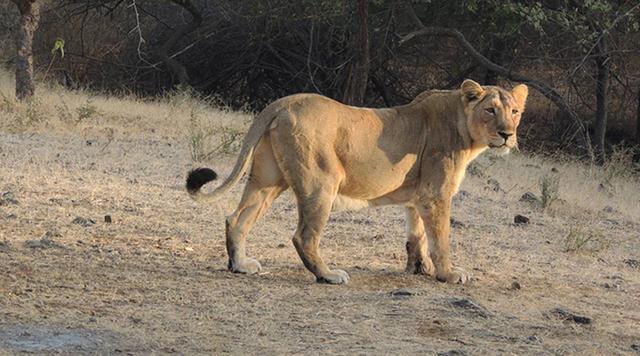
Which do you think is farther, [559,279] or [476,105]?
[559,279]

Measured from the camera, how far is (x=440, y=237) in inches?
278

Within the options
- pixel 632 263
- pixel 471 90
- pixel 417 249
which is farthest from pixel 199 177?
pixel 632 263

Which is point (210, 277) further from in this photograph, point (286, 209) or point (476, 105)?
point (286, 209)

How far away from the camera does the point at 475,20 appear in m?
17.9

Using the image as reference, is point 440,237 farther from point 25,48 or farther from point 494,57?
point 494,57

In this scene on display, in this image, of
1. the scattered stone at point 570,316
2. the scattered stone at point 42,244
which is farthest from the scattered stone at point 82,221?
the scattered stone at point 570,316

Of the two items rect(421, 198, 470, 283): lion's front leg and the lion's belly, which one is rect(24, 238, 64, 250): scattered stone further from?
rect(421, 198, 470, 283): lion's front leg

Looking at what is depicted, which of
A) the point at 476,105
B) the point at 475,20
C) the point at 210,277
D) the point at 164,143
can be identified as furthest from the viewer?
the point at 475,20

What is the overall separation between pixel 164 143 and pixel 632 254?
16.5 ft

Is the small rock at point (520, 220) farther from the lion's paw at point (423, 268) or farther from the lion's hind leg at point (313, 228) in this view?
the lion's hind leg at point (313, 228)

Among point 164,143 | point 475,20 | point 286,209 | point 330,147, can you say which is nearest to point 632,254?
point 286,209

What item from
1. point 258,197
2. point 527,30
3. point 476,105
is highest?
point 527,30

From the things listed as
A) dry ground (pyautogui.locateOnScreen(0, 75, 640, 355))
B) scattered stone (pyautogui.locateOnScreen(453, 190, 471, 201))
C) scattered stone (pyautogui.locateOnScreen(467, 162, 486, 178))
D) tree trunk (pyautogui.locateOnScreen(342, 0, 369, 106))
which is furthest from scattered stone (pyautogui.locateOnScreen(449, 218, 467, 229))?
tree trunk (pyautogui.locateOnScreen(342, 0, 369, 106))

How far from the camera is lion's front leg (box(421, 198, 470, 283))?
7.05 metres
